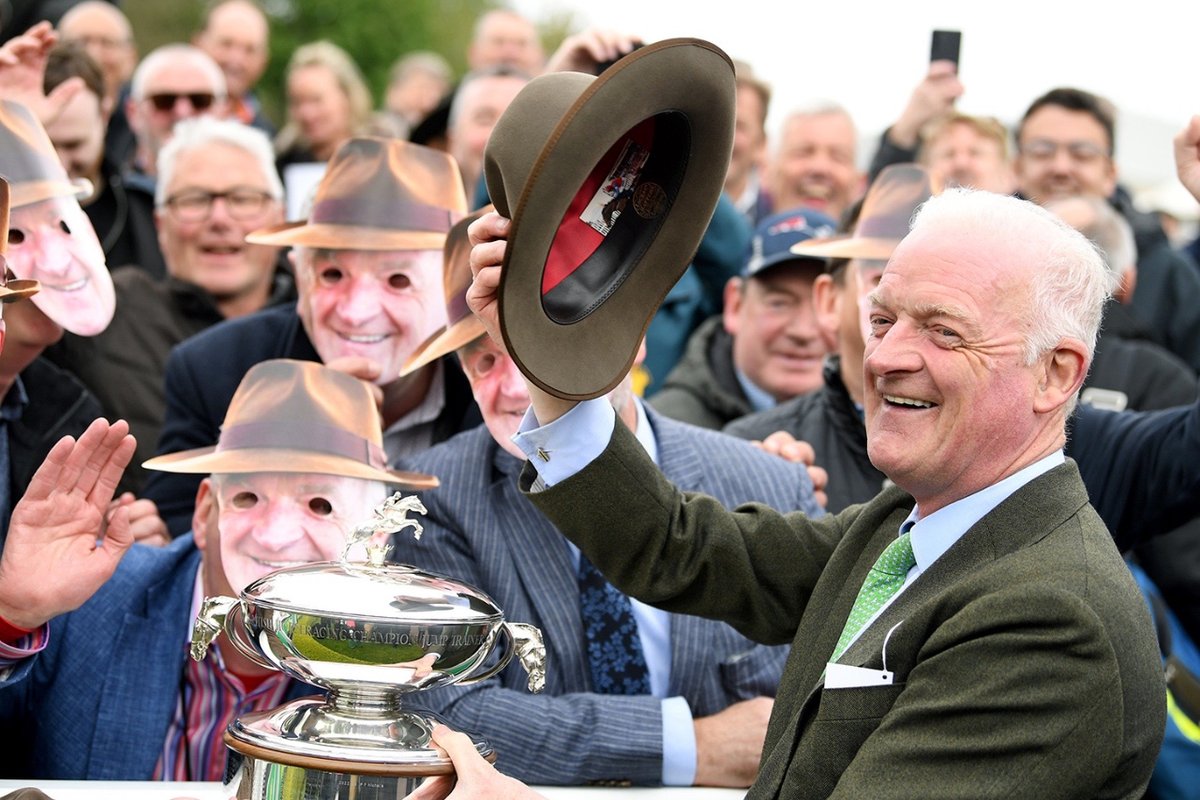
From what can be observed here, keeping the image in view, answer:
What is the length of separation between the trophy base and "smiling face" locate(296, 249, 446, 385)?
183cm

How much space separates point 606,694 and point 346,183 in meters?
1.71

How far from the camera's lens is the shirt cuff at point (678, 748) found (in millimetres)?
3551

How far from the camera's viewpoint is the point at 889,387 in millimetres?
2641

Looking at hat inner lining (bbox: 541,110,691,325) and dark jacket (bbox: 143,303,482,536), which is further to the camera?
dark jacket (bbox: 143,303,482,536)

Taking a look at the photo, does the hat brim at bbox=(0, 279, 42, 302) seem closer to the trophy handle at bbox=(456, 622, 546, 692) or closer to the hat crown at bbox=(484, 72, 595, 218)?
the hat crown at bbox=(484, 72, 595, 218)

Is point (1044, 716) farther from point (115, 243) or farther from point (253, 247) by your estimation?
point (115, 243)

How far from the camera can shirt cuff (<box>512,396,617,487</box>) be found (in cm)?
277

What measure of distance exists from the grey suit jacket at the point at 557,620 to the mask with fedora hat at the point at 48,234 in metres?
0.91

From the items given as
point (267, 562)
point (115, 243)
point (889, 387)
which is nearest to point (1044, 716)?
point (889, 387)

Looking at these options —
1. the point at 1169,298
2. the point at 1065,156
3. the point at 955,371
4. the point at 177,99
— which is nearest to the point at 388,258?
the point at 955,371

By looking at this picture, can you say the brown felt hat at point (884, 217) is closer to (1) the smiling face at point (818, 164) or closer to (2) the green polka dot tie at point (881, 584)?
(2) the green polka dot tie at point (881, 584)

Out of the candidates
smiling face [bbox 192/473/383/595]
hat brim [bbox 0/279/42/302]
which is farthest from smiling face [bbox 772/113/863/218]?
hat brim [bbox 0/279/42/302]

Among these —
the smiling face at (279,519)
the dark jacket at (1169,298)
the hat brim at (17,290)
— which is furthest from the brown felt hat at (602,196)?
the dark jacket at (1169,298)

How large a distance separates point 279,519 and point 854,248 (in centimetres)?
205
